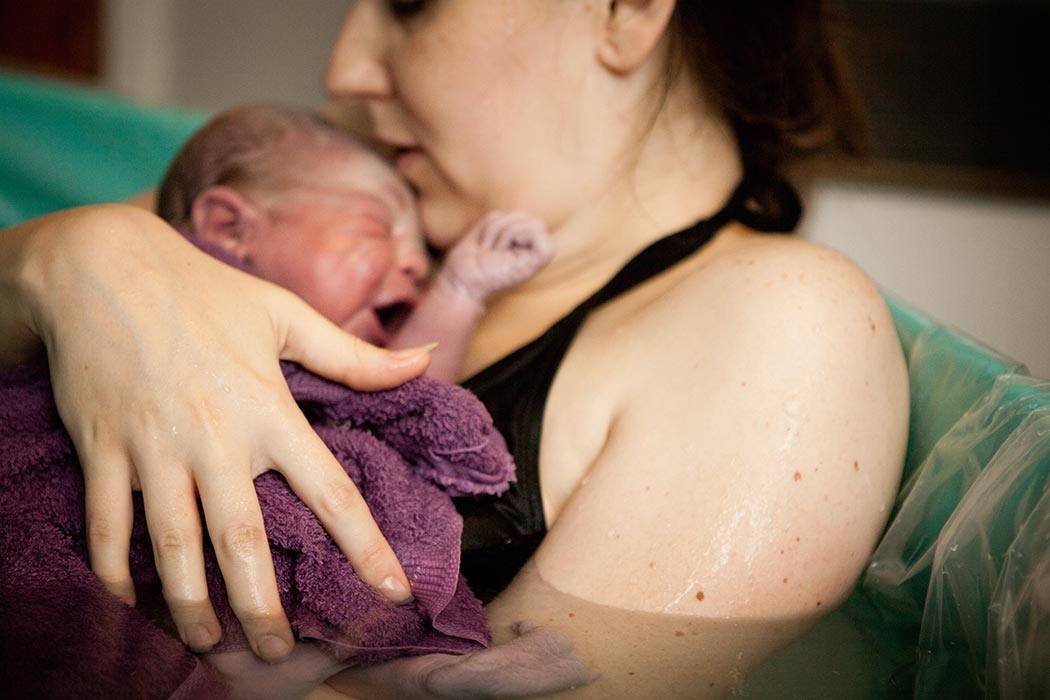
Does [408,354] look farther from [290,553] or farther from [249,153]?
[249,153]

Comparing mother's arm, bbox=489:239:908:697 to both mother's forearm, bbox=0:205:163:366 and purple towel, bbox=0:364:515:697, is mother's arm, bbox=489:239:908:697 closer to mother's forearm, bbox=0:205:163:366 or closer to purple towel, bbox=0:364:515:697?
purple towel, bbox=0:364:515:697

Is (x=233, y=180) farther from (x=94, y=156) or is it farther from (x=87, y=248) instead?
(x=94, y=156)

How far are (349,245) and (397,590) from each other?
0.45m

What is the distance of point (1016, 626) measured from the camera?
2.22ft

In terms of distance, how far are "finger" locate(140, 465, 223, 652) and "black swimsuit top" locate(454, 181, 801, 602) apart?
21cm

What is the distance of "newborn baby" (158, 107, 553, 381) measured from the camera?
98 cm

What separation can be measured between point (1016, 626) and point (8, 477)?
0.71 metres

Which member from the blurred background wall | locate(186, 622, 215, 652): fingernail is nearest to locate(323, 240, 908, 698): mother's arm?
locate(186, 622, 215, 652): fingernail

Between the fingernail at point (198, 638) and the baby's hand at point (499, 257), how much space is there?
46 centimetres

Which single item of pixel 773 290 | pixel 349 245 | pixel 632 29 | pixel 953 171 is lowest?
pixel 953 171

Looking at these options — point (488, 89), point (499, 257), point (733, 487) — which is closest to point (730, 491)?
point (733, 487)

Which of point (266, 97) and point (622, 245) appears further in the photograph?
point (266, 97)

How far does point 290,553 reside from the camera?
0.68 meters

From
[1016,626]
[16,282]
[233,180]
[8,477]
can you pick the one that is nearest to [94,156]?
[233,180]
